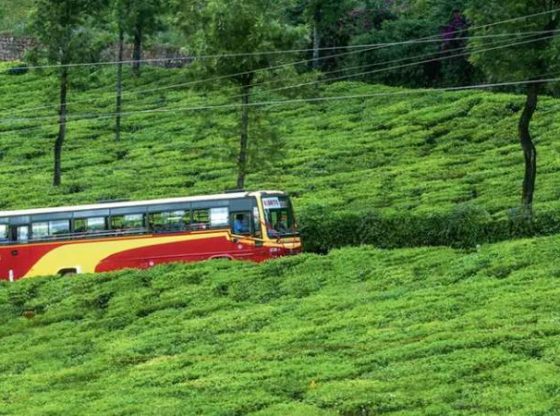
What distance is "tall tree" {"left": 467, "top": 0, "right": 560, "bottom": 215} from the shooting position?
110 ft

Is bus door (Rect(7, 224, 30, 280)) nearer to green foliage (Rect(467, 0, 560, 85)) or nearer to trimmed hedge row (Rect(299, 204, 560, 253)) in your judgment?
trimmed hedge row (Rect(299, 204, 560, 253))

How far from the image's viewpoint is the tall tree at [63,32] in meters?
46.3

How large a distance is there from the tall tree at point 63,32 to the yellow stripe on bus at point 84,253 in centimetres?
1044

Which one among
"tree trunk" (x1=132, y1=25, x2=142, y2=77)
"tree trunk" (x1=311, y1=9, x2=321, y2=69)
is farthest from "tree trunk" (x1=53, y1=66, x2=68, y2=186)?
"tree trunk" (x1=311, y1=9, x2=321, y2=69)

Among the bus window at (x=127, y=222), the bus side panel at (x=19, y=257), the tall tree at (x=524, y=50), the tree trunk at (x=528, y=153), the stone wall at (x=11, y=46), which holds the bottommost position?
the bus side panel at (x=19, y=257)

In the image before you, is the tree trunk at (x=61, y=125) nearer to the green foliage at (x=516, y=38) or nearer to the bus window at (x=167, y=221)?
the bus window at (x=167, y=221)

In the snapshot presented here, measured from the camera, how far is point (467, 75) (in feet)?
202

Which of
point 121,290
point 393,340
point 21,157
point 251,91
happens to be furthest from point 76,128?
point 393,340

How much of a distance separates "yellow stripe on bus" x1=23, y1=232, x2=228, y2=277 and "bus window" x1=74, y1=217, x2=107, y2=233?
1.36 ft

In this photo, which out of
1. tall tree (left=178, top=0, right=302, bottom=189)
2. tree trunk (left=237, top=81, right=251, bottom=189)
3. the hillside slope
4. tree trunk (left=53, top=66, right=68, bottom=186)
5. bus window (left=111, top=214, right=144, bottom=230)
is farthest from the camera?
tree trunk (left=53, top=66, right=68, bottom=186)

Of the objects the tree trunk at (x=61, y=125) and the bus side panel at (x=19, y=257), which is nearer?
the bus side panel at (x=19, y=257)

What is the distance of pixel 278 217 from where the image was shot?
35.6 metres

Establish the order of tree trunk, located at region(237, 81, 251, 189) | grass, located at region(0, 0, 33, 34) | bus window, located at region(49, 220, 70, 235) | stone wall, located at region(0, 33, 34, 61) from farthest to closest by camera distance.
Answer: grass, located at region(0, 0, 33, 34), stone wall, located at region(0, 33, 34, 61), tree trunk, located at region(237, 81, 251, 189), bus window, located at region(49, 220, 70, 235)

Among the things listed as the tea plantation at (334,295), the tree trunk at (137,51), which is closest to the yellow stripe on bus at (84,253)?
the tea plantation at (334,295)
